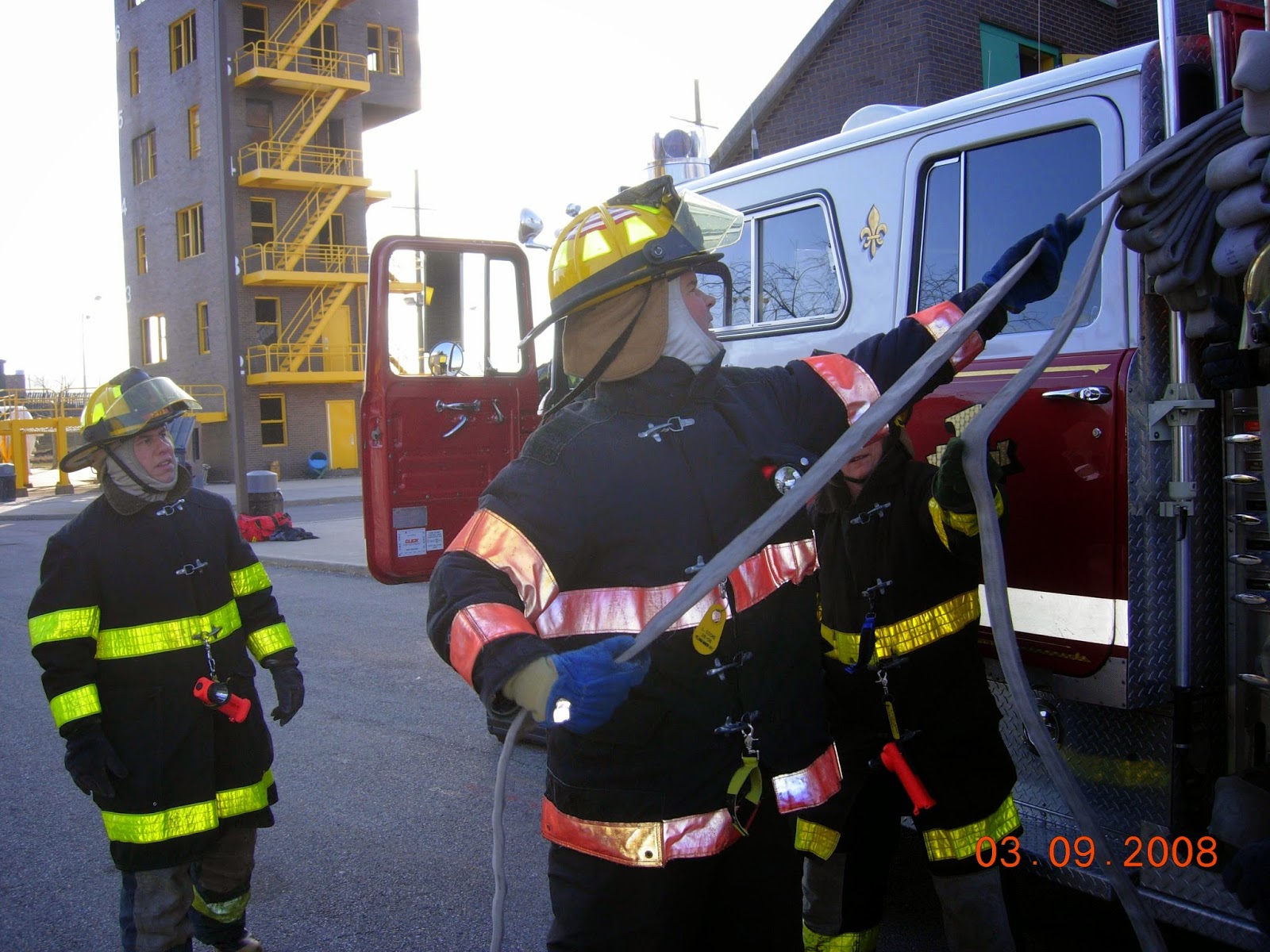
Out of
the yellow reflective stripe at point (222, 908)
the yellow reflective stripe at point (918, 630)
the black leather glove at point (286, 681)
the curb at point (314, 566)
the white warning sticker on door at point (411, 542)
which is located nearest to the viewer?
the yellow reflective stripe at point (918, 630)

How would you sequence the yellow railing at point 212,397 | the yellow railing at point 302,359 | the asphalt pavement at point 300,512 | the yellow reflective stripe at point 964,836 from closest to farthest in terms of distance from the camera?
the yellow reflective stripe at point 964,836, the asphalt pavement at point 300,512, the yellow railing at point 212,397, the yellow railing at point 302,359

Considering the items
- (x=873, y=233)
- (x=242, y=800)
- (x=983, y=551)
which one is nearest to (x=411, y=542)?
(x=242, y=800)

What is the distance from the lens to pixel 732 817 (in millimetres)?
2016

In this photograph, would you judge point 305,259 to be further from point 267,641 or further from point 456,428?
point 267,641

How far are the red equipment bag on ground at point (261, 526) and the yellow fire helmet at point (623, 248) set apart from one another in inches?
536

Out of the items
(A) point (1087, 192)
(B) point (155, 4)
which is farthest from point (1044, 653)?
(B) point (155, 4)

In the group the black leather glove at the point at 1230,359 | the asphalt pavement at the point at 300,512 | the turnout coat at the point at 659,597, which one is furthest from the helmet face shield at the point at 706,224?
the asphalt pavement at the point at 300,512

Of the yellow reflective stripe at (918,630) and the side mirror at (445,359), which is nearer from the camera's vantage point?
the yellow reflective stripe at (918,630)

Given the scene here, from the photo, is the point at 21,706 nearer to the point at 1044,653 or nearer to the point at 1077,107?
the point at 1044,653

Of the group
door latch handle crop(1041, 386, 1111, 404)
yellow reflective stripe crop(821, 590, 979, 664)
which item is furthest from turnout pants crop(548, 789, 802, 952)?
door latch handle crop(1041, 386, 1111, 404)

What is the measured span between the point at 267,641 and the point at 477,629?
1932 mm

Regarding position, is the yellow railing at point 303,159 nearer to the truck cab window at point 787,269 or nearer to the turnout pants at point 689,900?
the truck cab window at point 787,269

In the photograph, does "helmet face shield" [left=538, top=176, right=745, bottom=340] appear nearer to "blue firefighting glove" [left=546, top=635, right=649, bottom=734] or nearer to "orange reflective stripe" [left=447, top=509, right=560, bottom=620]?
"orange reflective stripe" [left=447, top=509, right=560, bottom=620]

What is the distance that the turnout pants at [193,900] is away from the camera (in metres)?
3.04
